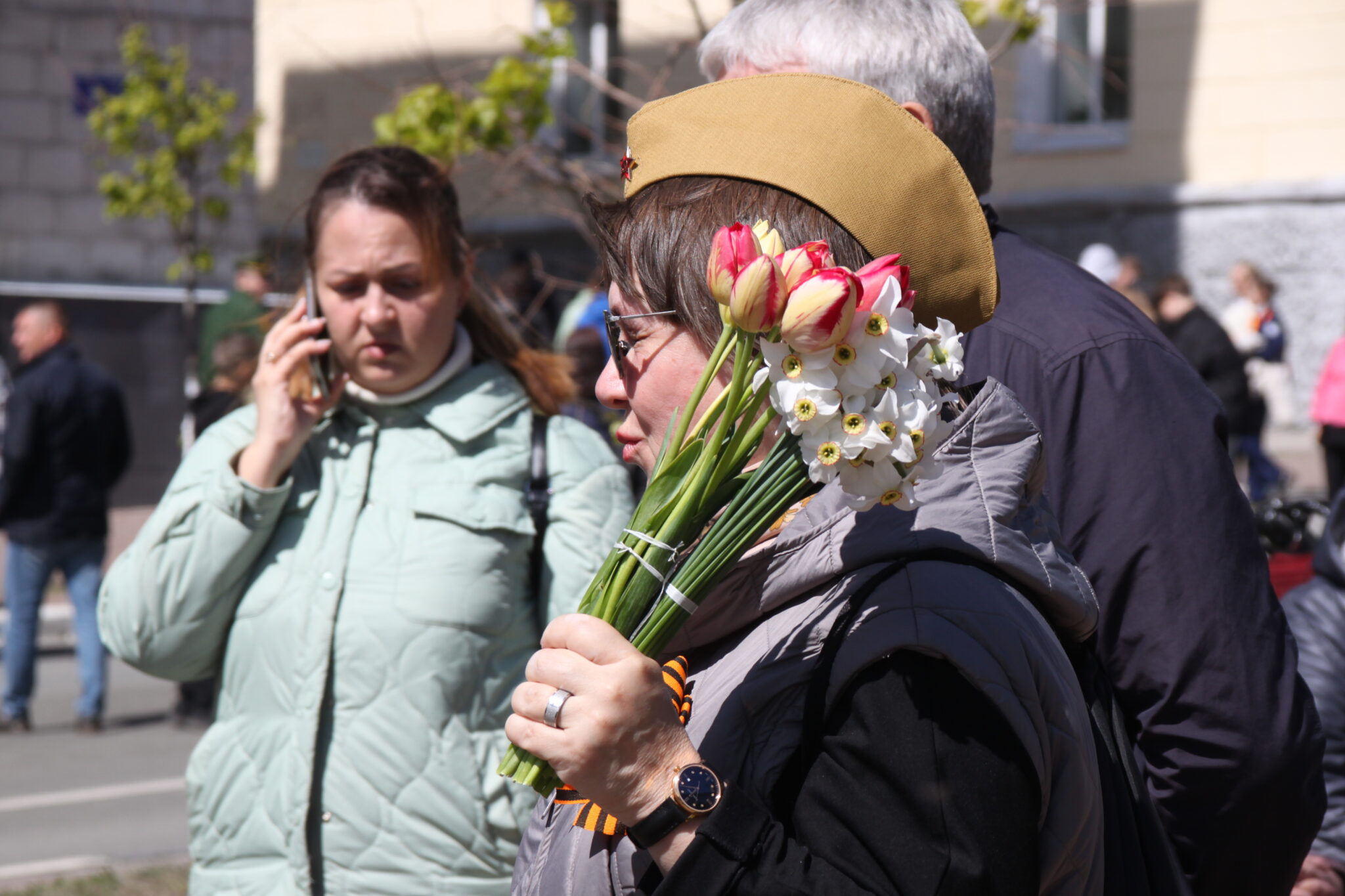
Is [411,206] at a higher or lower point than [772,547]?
higher

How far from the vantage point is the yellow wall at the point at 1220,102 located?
45.4ft

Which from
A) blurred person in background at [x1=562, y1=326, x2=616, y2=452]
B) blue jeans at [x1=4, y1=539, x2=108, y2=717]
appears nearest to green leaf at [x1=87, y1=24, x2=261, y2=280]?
blue jeans at [x1=4, y1=539, x2=108, y2=717]

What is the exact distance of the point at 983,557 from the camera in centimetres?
147

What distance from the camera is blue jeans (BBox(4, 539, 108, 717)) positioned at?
26.3 ft

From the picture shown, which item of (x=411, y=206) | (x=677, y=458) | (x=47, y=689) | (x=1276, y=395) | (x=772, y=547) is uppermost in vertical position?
(x=411, y=206)

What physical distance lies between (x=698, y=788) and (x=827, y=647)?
0.19m

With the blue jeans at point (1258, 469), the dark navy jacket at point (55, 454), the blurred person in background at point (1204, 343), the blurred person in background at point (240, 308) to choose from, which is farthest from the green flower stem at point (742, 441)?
the blue jeans at point (1258, 469)

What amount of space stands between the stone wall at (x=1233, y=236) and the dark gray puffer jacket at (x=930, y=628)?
13.5 m

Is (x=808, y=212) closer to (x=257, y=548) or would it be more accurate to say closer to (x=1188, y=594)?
(x=1188, y=594)

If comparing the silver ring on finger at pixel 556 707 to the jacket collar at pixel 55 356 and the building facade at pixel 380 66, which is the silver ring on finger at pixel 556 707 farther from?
Result: the building facade at pixel 380 66

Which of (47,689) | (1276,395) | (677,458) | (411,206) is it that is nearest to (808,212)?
(677,458)

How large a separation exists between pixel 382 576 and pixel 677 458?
1322mm

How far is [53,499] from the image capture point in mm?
8266

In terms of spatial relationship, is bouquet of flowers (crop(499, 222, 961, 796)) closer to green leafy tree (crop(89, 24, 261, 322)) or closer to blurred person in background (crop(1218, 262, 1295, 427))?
blurred person in background (crop(1218, 262, 1295, 427))
